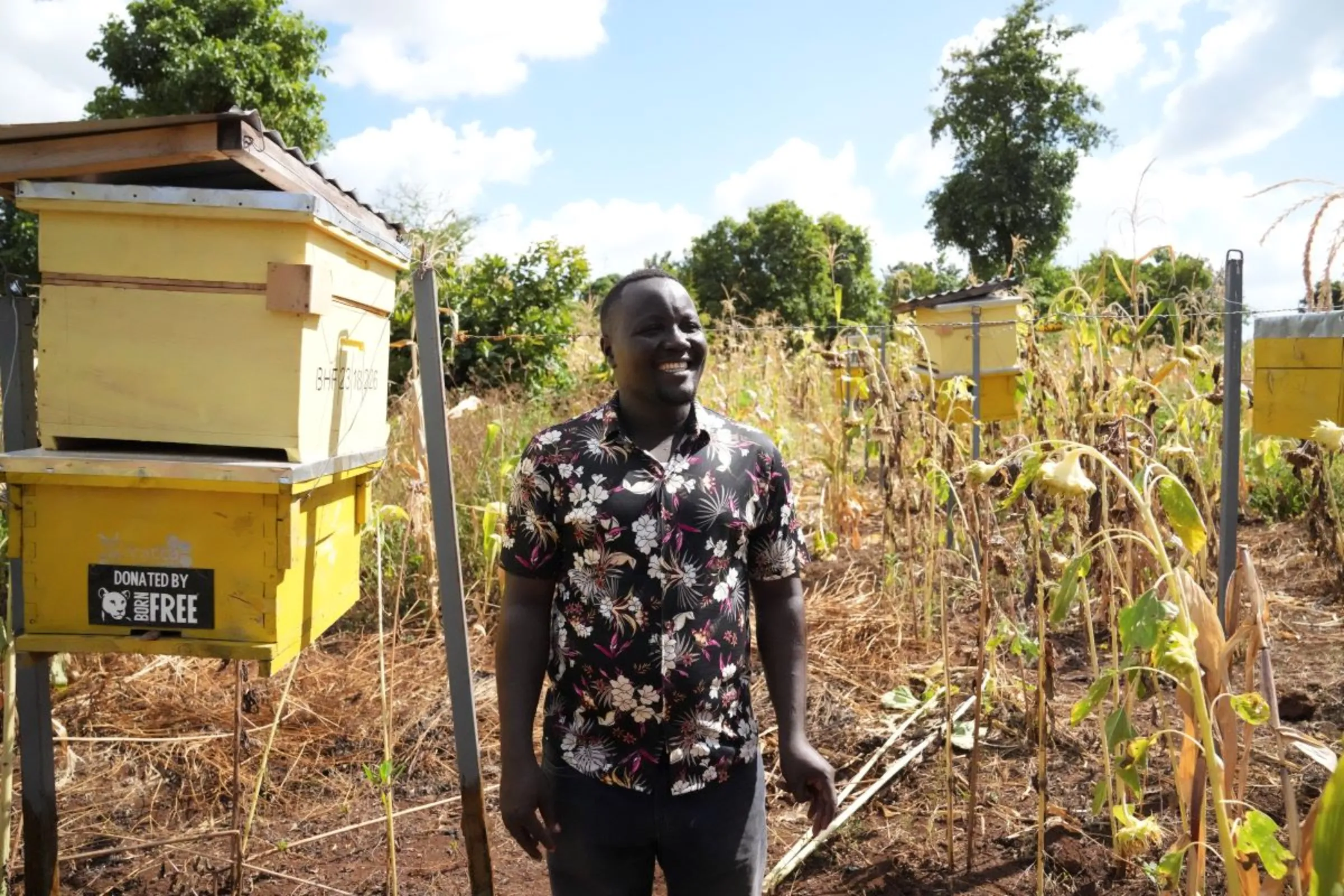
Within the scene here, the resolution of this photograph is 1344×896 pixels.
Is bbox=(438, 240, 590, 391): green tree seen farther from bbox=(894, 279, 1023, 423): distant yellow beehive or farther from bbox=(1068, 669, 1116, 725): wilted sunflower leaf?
bbox=(1068, 669, 1116, 725): wilted sunflower leaf

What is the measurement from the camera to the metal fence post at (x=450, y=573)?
2.22m

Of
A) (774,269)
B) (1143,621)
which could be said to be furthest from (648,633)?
(774,269)

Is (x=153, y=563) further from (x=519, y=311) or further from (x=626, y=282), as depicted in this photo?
(x=519, y=311)

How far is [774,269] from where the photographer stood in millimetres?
27297

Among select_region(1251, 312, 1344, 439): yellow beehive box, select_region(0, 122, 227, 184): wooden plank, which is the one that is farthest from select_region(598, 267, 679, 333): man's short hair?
select_region(1251, 312, 1344, 439): yellow beehive box

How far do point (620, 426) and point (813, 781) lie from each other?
27.7 inches

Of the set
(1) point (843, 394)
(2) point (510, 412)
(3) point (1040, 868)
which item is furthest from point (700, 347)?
(2) point (510, 412)

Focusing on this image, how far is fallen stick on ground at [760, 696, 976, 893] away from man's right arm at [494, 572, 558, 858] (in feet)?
2.92

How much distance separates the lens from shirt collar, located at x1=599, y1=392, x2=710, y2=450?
1.76m

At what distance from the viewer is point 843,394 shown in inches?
231

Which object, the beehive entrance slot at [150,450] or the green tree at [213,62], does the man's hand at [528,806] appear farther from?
the green tree at [213,62]

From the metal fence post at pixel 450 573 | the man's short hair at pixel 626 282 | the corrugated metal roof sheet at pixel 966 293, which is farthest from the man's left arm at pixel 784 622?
the corrugated metal roof sheet at pixel 966 293

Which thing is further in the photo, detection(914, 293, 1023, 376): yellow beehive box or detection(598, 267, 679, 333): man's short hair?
detection(914, 293, 1023, 376): yellow beehive box

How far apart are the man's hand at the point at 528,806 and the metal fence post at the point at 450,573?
522 mm
